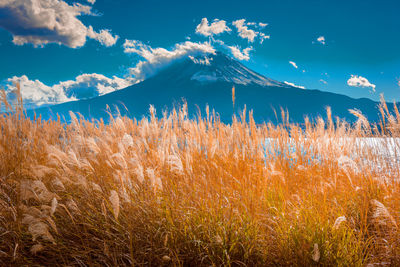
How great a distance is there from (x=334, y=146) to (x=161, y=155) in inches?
94.8

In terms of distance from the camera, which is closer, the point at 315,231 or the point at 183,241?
the point at 315,231

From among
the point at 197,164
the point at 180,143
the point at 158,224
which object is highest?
the point at 180,143

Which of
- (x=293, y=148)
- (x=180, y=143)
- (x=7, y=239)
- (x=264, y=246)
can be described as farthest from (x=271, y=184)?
(x=7, y=239)

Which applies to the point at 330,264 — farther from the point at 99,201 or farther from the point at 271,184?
the point at 99,201

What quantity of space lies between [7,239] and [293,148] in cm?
352

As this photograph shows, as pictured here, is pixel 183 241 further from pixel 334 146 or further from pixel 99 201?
pixel 334 146

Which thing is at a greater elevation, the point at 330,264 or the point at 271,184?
the point at 271,184

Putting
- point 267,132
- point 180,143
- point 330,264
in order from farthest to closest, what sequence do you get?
point 267,132 < point 180,143 < point 330,264

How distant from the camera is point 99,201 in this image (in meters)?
2.32

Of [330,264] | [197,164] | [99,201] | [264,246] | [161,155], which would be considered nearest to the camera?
[330,264]

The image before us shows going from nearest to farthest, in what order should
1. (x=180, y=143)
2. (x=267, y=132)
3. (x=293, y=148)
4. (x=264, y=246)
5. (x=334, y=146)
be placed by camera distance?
1. (x=264, y=246)
2. (x=334, y=146)
3. (x=293, y=148)
4. (x=180, y=143)
5. (x=267, y=132)

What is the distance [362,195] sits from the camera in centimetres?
260

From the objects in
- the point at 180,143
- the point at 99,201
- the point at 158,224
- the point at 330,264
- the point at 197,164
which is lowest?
the point at 330,264

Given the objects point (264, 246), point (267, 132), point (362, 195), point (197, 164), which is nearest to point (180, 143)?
point (197, 164)
